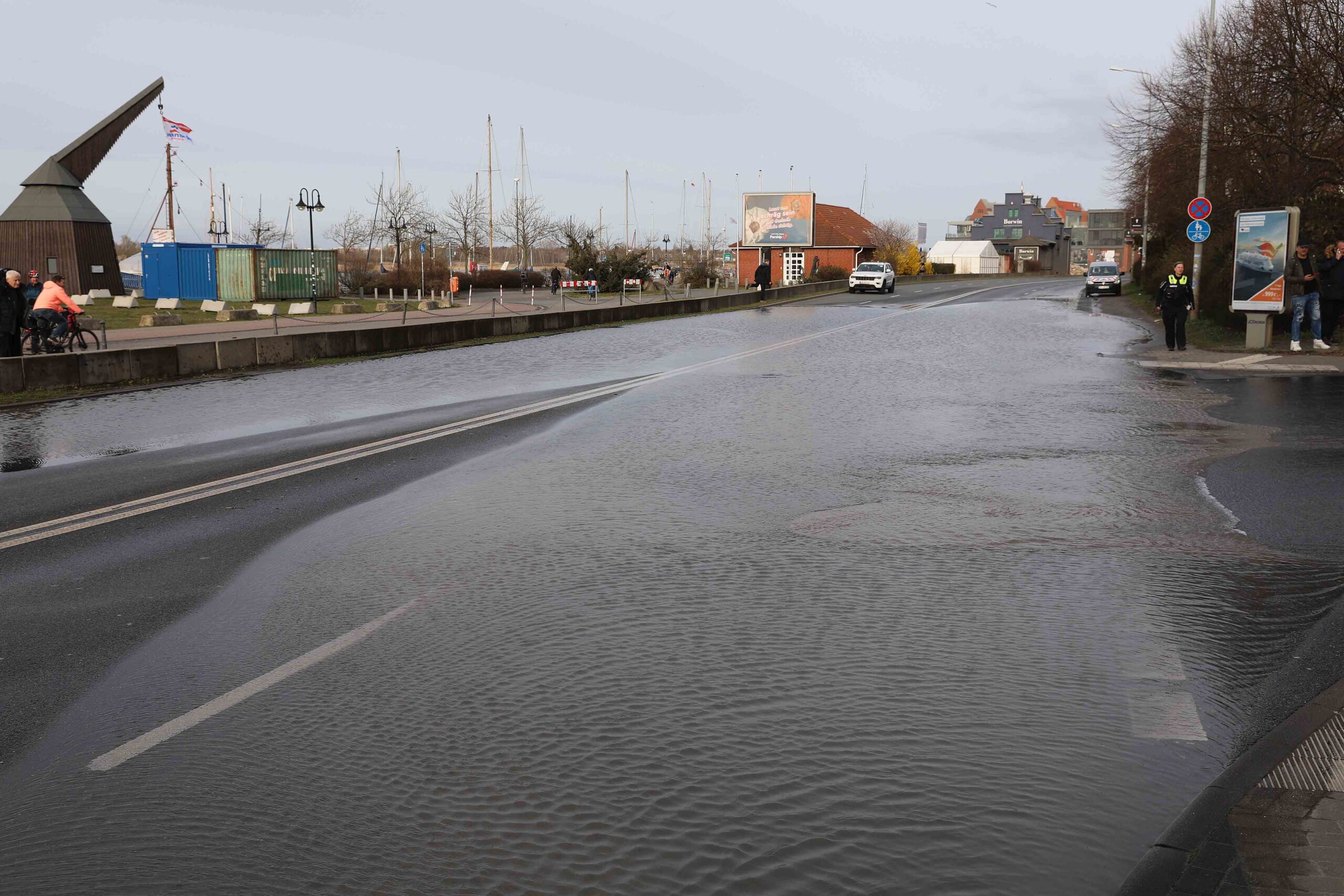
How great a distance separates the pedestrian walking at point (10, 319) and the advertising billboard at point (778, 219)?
87.7 m

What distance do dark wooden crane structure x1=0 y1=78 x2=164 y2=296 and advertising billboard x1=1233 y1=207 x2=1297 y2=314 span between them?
153 feet

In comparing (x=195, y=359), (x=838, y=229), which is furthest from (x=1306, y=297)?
(x=838, y=229)

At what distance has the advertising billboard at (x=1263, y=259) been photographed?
21.8 metres

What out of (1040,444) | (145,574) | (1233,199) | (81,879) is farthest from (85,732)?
(1233,199)

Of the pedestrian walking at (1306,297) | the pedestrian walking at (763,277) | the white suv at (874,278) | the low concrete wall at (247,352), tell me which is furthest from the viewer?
the white suv at (874,278)

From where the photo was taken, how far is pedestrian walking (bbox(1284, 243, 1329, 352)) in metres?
20.6

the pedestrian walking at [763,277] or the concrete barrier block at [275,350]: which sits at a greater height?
the pedestrian walking at [763,277]

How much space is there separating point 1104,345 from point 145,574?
2207cm

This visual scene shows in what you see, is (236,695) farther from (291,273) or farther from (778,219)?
(778,219)

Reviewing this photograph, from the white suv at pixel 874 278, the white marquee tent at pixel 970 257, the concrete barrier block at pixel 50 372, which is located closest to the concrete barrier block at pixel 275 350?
the concrete barrier block at pixel 50 372

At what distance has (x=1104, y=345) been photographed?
25.1m

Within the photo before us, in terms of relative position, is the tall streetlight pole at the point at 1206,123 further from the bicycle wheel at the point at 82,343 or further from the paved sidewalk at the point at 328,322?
the bicycle wheel at the point at 82,343

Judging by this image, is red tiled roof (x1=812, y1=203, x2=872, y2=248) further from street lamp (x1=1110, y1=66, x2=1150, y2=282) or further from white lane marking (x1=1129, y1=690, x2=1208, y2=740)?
white lane marking (x1=1129, y1=690, x2=1208, y2=740)

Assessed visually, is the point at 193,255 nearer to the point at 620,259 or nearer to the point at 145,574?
the point at 620,259
